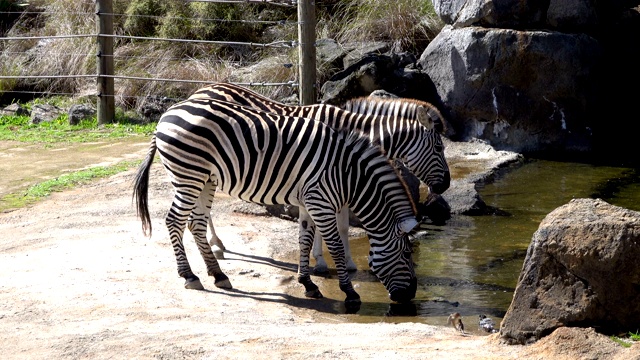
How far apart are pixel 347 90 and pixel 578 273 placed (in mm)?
7884

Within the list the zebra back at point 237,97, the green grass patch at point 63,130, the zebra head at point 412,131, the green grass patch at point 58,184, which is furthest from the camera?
the green grass patch at point 63,130

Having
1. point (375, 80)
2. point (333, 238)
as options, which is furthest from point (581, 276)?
point (375, 80)

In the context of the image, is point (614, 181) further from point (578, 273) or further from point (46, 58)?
point (46, 58)

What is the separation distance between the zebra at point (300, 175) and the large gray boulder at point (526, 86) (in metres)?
6.62

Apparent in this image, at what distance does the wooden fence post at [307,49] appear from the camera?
11055 mm

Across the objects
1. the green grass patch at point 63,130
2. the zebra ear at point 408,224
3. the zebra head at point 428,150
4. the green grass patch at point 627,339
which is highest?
the zebra head at point 428,150

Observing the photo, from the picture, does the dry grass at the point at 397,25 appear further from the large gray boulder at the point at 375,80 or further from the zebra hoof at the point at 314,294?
the zebra hoof at the point at 314,294

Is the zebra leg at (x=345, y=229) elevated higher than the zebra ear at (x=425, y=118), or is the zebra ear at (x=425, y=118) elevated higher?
the zebra ear at (x=425, y=118)

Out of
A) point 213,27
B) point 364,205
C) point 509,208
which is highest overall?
point 213,27

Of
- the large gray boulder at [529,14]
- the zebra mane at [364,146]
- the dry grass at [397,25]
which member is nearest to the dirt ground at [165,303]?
the zebra mane at [364,146]

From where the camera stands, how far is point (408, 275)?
6.96 metres

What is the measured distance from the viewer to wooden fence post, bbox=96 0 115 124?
13.5m

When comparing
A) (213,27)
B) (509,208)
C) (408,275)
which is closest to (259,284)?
(408,275)

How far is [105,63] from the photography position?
13.7 metres
